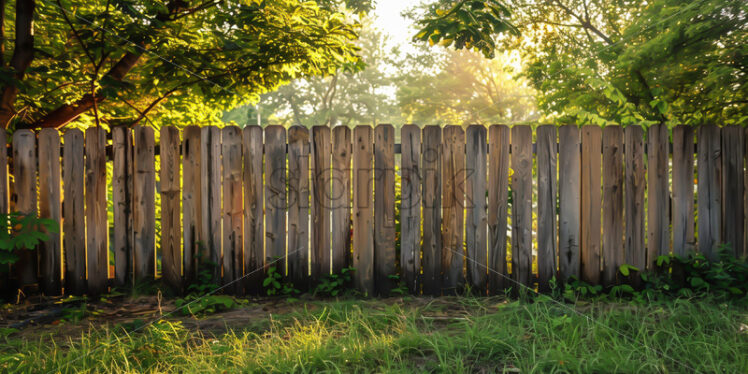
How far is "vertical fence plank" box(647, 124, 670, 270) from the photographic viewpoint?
4.37m

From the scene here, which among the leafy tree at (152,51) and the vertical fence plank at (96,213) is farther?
the leafy tree at (152,51)

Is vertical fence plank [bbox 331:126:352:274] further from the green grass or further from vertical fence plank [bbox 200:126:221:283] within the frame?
vertical fence plank [bbox 200:126:221:283]

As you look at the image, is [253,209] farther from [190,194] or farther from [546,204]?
[546,204]

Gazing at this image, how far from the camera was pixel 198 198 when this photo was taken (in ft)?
14.4

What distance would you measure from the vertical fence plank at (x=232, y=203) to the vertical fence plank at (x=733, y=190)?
170 inches

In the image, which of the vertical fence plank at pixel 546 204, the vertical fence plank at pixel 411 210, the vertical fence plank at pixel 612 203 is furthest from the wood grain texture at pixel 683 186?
the vertical fence plank at pixel 411 210

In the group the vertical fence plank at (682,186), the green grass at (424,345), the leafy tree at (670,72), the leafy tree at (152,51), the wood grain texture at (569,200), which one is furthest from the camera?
the leafy tree at (670,72)

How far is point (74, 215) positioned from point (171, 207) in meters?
0.87

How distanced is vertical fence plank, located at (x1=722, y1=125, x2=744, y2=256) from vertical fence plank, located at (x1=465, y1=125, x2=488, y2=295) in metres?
2.18

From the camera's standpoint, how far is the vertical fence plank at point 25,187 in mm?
4375

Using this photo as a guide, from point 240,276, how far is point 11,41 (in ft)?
12.2

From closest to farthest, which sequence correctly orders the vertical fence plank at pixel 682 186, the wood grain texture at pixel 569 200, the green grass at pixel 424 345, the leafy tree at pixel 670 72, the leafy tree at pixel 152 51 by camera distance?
the green grass at pixel 424 345 → the wood grain texture at pixel 569 200 → the vertical fence plank at pixel 682 186 → the leafy tree at pixel 152 51 → the leafy tree at pixel 670 72

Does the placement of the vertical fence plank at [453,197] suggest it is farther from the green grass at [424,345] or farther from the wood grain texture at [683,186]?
the wood grain texture at [683,186]

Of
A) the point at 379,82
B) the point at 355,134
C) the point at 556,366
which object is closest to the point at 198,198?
the point at 355,134
